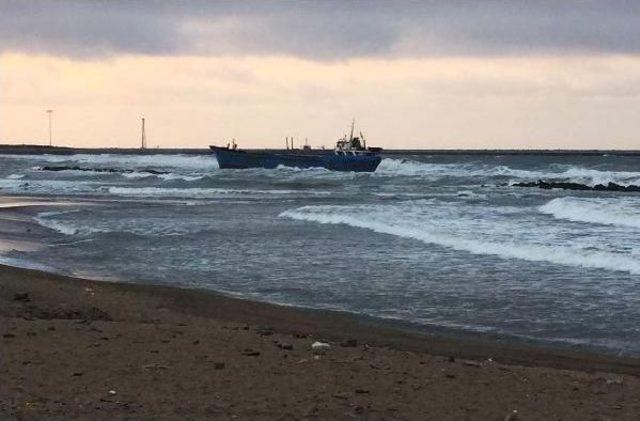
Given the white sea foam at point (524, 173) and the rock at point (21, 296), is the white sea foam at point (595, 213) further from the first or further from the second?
the white sea foam at point (524, 173)

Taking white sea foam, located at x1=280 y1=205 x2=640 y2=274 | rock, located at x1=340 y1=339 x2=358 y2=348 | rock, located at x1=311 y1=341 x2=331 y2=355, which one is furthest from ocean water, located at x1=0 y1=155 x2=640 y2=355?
rock, located at x1=311 y1=341 x2=331 y2=355

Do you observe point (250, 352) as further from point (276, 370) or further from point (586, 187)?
point (586, 187)

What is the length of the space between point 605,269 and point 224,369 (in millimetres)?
9136

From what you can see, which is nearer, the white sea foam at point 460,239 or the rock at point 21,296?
the rock at point 21,296

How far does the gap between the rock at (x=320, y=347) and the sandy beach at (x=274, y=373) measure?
69mm

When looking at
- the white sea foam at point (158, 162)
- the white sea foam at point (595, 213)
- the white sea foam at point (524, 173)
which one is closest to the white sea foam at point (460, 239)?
the white sea foam at point (595, 213)

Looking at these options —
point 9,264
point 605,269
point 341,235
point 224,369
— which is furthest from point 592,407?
point 341,235

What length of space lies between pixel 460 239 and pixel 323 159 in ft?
180

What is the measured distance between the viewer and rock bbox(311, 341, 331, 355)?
744cm

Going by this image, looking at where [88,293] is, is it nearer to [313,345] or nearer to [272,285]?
[272,285]

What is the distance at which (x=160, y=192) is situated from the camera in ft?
143

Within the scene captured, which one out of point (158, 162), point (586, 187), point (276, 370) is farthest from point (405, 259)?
point (158, 162)

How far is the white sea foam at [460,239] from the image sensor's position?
14664 millimetres

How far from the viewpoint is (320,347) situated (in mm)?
7633
